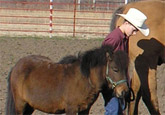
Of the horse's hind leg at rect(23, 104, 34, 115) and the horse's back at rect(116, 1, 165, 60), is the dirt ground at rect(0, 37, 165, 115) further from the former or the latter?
the horse's hind leg at rect(23, 104, 34, 115)

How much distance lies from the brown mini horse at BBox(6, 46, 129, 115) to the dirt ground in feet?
6.20

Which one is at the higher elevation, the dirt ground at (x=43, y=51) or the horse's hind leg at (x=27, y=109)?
the horse's hind leg at (x=27, y=109)

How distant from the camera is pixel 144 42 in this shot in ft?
18.9

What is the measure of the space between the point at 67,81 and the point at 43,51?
6360 mm

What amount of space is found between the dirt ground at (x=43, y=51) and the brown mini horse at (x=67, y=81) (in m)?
1.89

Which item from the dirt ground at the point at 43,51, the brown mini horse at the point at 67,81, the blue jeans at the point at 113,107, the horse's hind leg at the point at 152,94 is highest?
the brown mini horse at the point at 67,81

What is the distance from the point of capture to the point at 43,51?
1066 centimetres

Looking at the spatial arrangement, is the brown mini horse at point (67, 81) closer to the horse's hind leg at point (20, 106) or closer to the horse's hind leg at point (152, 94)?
the horse's hind leg at point (20, 106)

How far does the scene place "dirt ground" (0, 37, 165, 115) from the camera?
283 inches

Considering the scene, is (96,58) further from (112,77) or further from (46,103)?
(46,103)

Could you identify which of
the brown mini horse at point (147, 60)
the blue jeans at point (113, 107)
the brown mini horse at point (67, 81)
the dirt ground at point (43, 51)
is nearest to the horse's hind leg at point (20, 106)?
the brown mini horse at point (67, 81)

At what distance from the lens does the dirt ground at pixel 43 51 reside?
7.19 m

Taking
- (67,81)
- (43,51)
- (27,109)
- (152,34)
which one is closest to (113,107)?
(67,81)

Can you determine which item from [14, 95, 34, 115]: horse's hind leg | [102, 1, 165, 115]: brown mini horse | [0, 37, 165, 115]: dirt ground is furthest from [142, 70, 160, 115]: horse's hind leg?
[14, 95, 34, 115]: horse's hind leg
